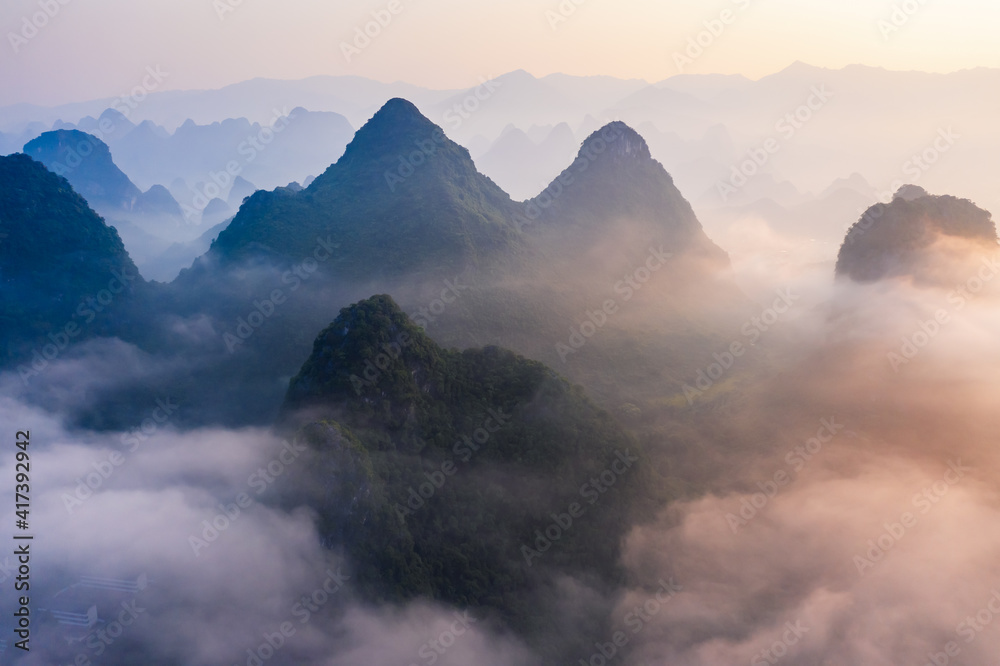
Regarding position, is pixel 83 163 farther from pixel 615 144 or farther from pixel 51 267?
pixel 615 144

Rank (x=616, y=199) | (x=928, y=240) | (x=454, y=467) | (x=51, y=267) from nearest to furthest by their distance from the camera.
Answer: (x=454, y=467) < (x=928, y=240) < (x=51, y=267) < (x=616, y=199)

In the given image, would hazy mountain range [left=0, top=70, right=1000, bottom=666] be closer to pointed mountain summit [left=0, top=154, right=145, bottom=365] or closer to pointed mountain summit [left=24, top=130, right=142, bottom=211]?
pointed mountain summit [left=0, top=154, right=145, bottom=365]

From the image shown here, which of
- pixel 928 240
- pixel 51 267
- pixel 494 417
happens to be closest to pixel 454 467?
pixel 494 417

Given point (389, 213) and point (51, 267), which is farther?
point (389, 213)

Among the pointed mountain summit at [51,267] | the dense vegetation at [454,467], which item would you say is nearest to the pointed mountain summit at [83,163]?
the pointed mountain summit at [51,267]

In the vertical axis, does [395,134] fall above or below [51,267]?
above

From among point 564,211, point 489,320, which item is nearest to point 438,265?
point 489,320

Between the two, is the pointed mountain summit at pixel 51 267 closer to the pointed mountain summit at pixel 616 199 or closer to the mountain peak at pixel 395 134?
the mountain peak at pixel 395 134

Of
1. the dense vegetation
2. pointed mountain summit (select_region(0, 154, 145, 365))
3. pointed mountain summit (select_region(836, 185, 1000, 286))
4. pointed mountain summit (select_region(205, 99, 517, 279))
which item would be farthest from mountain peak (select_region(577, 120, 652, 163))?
pointed mountain summit (select_region(0, 154, 145, 365))
